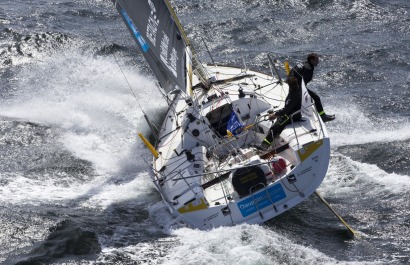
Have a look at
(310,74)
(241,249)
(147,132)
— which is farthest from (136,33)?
(241,249)

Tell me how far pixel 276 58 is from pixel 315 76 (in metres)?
1.70

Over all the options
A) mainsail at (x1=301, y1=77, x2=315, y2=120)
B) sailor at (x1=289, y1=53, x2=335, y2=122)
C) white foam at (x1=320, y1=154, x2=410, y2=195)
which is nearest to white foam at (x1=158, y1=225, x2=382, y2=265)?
white foam at (x1=320, y1=154, x2=410, y2=195)

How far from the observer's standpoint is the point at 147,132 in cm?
1627

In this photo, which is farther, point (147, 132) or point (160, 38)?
point (147, 132)

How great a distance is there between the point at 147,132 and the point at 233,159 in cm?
446

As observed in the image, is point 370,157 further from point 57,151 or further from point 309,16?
point 309,16

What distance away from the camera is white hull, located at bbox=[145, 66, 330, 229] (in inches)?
445

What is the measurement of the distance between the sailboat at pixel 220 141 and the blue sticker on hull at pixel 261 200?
0.06ft

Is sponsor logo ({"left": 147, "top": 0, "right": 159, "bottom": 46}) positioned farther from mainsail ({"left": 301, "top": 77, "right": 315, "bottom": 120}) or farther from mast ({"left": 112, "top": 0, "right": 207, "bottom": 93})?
mainsail ({"left": 301, "top": 77, "right": 315, "bottom": 120})

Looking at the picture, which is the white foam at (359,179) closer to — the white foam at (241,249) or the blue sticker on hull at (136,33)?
the white foam at (241,249)

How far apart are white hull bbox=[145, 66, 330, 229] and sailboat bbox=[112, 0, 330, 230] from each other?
18 millimetres

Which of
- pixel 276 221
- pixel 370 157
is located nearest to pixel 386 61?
pixel 370 157

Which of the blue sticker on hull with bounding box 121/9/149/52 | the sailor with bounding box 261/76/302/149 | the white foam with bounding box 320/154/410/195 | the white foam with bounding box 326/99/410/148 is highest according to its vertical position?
the blue sticker on hull with bounding box 121/9/149/52

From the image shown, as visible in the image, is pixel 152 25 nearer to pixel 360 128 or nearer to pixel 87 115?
pixel 87 115
